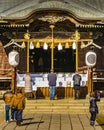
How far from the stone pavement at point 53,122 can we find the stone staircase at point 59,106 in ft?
3.23

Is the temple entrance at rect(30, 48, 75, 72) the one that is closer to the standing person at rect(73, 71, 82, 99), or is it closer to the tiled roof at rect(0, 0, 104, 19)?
the tiled roof at rect(0, 0, 104, 19)

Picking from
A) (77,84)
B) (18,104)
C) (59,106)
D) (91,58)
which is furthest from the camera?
(77,84)

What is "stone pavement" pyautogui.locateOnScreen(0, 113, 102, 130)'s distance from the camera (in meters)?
16.1

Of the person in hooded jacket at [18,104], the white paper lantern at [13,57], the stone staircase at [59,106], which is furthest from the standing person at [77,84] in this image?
the person in hooded jacket at [18,104]

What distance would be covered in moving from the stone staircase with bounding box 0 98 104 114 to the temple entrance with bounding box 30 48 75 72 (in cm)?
603

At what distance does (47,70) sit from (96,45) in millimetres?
4702

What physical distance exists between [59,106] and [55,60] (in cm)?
745

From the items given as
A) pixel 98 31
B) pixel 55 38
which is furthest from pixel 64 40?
pixel 98 31

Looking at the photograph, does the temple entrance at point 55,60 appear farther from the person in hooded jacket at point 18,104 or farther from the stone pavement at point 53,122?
the person in hooded jacket at point 18,104

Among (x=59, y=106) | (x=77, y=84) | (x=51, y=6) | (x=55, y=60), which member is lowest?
(x=59, y=106)

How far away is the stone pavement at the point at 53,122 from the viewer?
1612cm

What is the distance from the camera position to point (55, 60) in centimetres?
2914

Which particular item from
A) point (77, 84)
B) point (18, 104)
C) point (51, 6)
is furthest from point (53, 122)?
point (51, 6)

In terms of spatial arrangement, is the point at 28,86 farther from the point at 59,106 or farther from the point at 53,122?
the point at 53,122
